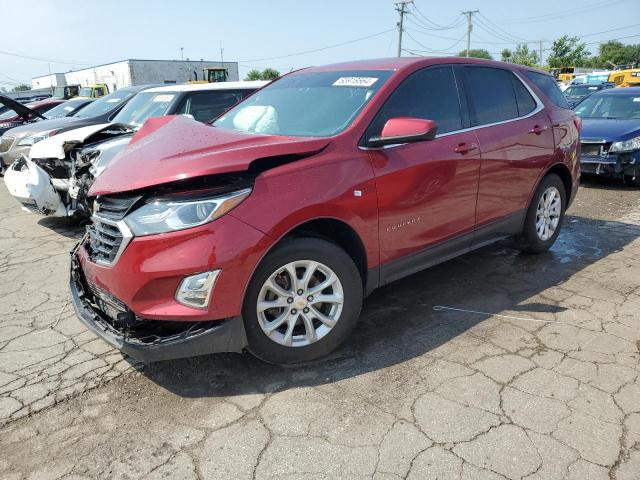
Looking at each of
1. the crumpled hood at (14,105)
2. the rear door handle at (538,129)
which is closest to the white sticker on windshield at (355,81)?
the rear door handle at (538,129)

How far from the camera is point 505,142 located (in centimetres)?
427

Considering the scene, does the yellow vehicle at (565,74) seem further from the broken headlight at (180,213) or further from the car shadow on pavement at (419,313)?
the broken headlight at (180,213)

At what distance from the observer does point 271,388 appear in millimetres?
2953

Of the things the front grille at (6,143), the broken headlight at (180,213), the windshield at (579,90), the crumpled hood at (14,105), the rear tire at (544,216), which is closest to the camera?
the broken headlight at (180,213)

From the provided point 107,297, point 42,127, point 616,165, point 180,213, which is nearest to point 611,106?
point 616,165

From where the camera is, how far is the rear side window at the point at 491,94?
4145mm

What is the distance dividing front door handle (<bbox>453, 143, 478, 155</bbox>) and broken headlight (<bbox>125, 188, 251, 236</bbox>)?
6.11 feet

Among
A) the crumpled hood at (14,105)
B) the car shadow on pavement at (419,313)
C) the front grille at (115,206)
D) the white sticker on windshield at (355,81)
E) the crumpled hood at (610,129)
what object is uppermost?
the white sticker on windshield at (355,81)

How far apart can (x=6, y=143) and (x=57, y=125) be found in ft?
6.72

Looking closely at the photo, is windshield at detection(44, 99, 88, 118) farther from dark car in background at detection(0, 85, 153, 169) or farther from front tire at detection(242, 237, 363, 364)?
front tire at detection(242, 237, 363, 364)

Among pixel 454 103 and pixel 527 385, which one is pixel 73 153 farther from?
pixel 527 385

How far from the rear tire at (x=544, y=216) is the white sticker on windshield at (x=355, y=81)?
216 cm

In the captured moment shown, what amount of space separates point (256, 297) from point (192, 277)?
1.26 feet

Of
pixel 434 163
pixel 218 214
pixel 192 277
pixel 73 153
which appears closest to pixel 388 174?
pixel 434 163
